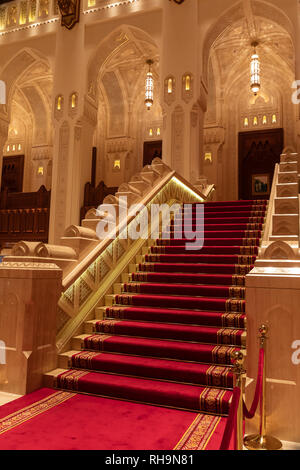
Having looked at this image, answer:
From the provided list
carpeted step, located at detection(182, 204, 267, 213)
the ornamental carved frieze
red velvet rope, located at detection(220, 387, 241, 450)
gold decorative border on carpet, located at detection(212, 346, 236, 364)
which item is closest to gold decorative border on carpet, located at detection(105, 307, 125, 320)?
gold decorative border on carpet, located at detection(212, 346, 236, 364)

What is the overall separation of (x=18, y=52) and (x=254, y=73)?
7.94 metres

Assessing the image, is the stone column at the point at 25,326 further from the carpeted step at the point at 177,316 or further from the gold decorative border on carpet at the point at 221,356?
the gold decorative border on carpet at the point at 221,356

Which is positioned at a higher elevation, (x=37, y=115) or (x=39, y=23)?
(x=39, y=23)

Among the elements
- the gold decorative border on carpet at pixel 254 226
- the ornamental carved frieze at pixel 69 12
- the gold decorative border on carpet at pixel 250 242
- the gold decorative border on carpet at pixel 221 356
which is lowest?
the gold decorative border on carpet at pixel 221 356

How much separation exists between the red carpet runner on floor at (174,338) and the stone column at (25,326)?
24 centimetres

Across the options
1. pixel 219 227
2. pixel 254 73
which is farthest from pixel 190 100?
pixel 219 227

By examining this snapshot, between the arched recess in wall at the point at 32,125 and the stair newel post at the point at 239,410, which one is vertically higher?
the arched recess in wall at the point at 32,125

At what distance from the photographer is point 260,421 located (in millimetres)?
2516

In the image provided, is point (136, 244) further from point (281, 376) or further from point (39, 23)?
point (39, 23)

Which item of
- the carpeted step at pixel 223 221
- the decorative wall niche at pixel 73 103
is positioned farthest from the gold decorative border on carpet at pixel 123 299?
the decorative wall niche at pixel 73 103

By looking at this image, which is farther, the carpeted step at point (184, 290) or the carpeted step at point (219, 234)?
the carpeted step at point (219, 234)

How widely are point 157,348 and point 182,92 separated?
894cm

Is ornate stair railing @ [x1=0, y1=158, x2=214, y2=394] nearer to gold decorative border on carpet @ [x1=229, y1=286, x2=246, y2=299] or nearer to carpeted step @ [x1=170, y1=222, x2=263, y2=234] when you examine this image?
carpeted step @ [x1=170, y1=222, x2=263, y2=234]

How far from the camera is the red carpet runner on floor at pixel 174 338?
3004mm
